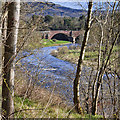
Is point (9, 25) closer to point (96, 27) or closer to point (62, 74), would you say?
point (96, 27)

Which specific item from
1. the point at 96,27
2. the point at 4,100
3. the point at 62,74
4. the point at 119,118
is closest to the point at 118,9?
the point at 96,27

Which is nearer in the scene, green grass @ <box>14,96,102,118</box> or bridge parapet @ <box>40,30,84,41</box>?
green grass @ <box>14,96,102,118</box>

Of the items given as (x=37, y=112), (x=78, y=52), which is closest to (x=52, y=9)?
(x=37, y=112)

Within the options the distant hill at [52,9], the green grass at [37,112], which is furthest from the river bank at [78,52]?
the distant hill at [52,9]

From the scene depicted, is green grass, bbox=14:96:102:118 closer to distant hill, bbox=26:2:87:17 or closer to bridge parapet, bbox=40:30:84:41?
distant hill, bbox=26:2:87:17

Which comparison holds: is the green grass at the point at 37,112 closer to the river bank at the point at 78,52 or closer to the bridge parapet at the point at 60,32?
the bridge parapet at the point at 60,32

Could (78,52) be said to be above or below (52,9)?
below

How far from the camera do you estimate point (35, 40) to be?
4.76 metres

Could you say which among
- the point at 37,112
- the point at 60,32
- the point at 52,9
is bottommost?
the point at 37,112

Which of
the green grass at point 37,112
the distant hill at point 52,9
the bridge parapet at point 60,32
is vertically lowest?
the green grass at point 37,112

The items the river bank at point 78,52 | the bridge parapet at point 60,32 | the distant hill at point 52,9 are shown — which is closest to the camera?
the distant hill at point 52,9

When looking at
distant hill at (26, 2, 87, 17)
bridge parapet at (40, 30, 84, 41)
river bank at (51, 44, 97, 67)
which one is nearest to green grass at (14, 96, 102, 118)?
distant hill at (26, 2, 87, 17)

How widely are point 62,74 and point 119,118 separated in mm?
4539

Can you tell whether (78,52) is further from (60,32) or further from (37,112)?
(37,112)
